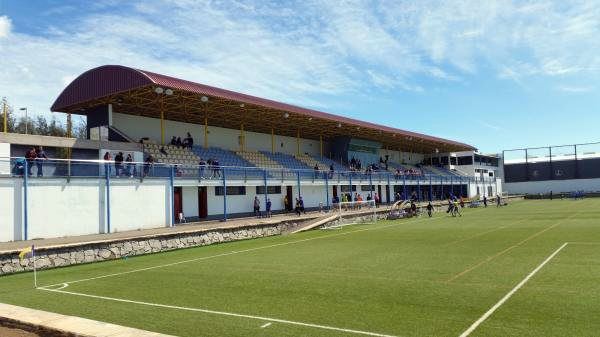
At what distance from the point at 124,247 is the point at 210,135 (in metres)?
22.8

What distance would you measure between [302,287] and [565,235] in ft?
47.8

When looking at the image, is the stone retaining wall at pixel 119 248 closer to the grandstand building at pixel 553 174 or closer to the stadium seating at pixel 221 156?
the stadium seating at pixel 221 156

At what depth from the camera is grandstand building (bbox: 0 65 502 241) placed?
66.3 feet

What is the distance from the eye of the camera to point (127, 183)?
75.6ft

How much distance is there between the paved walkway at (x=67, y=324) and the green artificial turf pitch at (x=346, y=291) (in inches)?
21.2

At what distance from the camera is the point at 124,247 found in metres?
18.8

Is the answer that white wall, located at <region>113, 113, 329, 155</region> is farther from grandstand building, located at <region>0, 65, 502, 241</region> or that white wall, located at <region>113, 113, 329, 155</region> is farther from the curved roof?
the curved roof

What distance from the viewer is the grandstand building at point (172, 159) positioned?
20203 mm

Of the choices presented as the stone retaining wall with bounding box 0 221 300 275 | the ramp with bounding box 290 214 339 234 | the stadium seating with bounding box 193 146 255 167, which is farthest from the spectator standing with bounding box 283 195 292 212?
the stone retaining wall with bounding box 0 221 300 275

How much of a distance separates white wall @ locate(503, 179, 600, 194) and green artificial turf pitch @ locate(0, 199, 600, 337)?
241ft

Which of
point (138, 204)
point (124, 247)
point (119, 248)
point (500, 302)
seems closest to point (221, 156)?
point (138, 204)

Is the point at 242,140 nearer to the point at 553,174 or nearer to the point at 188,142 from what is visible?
the point at 188,142

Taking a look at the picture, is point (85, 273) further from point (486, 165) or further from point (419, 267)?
point (486, 165)

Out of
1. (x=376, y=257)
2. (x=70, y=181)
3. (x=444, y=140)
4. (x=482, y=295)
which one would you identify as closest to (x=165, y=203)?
(x=70, y=181)
